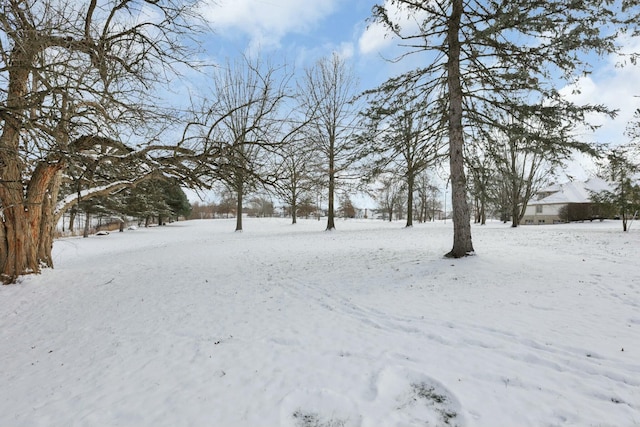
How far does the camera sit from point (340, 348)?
3.61 metres

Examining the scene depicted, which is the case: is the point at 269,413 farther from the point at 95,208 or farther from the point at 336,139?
the point at 95,208

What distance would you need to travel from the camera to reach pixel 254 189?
6.96m

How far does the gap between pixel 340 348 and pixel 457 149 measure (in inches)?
246

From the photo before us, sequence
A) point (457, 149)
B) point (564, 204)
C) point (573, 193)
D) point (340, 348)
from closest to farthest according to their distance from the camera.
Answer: point (340, 348) → point (457, 149) → point (564, 204) → point (573, 193)

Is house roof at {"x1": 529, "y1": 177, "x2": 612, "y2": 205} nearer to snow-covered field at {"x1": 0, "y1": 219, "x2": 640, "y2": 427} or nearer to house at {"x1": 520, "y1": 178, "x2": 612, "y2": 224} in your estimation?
house at {"x1": 520, "y1": 178, "x2": 612, "y2": 224}

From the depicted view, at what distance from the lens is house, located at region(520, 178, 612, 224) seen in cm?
3319

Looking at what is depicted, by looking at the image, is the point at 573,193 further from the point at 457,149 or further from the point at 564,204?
the point at 457,149

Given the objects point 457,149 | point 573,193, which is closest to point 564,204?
point 573,193

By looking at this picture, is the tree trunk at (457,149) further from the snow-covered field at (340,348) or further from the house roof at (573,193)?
the house roof at (573,193)

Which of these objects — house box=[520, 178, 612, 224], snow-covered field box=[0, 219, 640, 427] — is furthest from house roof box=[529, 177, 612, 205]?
snow-covered field box=[0, 219, 640, 427]

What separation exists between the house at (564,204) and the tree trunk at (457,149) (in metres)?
32.1

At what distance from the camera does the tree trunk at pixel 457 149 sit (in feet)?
25.3

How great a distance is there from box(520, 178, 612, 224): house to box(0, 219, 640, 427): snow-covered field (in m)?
33.4

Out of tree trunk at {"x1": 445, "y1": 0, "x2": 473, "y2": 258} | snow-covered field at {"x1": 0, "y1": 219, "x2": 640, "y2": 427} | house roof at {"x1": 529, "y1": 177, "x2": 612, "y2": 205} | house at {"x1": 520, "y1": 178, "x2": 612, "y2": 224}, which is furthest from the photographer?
house roof at {"x1": 529, "y1": 177, "x2": 612, "y2": 205}
